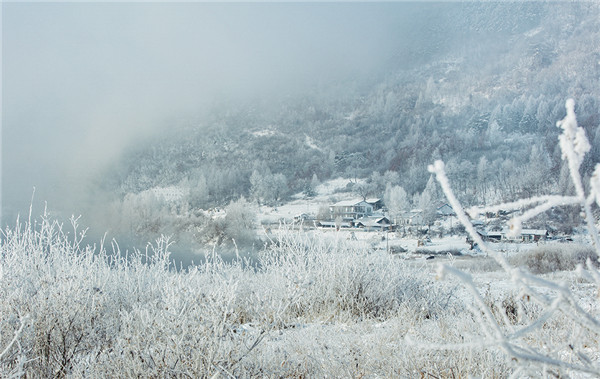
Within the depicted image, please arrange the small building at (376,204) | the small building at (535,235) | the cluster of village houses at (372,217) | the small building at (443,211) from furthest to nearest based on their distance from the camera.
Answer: the small building at (376,204) < the cluster of village houses at (372,217) < the small building at (443,211) < the small building at (535,235)

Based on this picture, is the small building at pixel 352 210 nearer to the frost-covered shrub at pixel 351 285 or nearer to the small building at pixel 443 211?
the small building at pixel 443 211

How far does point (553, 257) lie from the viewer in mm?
21719

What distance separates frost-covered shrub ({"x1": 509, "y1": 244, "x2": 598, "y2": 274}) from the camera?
20.4m

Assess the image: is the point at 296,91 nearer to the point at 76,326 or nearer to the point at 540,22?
the point at 540,22

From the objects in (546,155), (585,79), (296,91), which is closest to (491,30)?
(585,79)

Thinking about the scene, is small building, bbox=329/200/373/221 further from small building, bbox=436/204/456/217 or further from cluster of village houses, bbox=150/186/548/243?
small building, bbox=436/204/456/217

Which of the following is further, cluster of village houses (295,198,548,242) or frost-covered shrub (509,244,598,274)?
cluster of village houses (295,198,548,242)

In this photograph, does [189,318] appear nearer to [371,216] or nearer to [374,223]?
[374,223]

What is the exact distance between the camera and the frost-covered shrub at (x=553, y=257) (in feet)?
66.8

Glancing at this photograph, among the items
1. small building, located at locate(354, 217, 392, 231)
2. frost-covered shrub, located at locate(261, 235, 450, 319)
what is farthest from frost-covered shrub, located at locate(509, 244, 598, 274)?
small building, located at locate(354, 217, 392, 231)

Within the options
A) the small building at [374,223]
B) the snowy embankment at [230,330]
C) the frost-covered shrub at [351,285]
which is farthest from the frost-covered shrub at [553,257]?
the small building at [374,223]

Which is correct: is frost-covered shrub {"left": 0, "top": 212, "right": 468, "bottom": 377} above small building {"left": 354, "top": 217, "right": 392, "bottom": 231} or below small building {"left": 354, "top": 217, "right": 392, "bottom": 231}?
above

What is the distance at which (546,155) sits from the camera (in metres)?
60.8

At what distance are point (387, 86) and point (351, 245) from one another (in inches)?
5096
